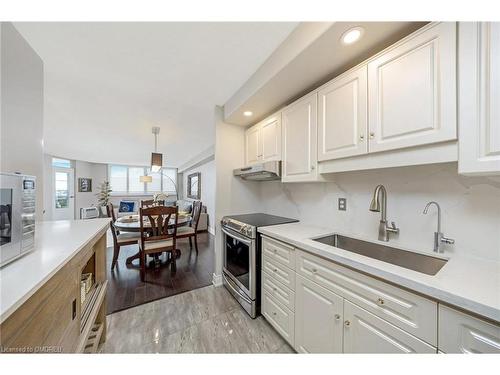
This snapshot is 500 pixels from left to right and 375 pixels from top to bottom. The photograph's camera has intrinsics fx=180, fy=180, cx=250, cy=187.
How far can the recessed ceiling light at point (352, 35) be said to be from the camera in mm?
1034

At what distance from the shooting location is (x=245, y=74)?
1749mm

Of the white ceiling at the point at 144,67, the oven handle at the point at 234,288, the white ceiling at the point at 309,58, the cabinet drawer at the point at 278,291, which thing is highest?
the white ceiling at the point at 144,67

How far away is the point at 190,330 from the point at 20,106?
2158 millimetres

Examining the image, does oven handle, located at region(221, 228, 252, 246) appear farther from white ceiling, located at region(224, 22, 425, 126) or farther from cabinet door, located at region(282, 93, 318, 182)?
white ceiling, located at region(224, 22, 425, 126)

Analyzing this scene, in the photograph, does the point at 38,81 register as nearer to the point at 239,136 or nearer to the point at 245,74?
the point at 245,74

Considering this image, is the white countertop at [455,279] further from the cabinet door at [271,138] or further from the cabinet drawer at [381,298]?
the cabinet door at [271,138]

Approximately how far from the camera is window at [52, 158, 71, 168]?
5684mm

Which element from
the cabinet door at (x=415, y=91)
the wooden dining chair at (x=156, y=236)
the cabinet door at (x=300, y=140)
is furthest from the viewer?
the wooden dining chair at (x=156, y=236)

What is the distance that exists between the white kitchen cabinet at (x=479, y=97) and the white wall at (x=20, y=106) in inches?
98.0

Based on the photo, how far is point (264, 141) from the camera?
2145 mm

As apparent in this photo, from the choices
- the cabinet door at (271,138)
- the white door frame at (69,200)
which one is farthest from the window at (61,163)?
the cabinet door at (271,138)

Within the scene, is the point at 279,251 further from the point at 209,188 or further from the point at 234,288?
the point at 209,188

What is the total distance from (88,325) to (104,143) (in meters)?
4.47

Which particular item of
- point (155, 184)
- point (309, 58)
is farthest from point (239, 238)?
point (155, 184)
